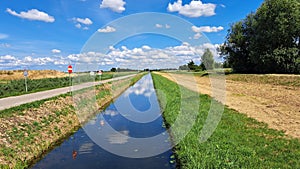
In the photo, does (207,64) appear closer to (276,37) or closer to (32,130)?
(276,37)

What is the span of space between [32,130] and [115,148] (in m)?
3.66

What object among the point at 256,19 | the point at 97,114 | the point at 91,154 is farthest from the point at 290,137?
the point at 256,19

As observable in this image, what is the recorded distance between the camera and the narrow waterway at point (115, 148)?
814 centimetres

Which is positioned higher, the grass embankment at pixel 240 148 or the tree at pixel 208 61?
the tree at pixel 208 61

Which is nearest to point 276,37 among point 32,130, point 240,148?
point 240,148

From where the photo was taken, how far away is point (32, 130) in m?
10.2

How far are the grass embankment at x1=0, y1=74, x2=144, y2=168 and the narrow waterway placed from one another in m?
0.48

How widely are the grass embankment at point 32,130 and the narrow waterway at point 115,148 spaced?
0.48 meters

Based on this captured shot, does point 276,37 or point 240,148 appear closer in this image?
point 240,148

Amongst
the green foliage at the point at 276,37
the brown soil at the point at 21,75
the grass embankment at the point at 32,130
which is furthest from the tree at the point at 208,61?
the grass embankment at the point at 32,130

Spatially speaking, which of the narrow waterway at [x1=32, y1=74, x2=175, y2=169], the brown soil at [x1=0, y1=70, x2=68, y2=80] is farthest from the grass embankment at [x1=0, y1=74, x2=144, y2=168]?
the brown soil at [x1=0, y1=70, x2=68, y2=80]

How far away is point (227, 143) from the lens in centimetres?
794

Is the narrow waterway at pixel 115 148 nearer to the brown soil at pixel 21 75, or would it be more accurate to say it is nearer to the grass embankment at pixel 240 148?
the grass embankment at pixel 240 148

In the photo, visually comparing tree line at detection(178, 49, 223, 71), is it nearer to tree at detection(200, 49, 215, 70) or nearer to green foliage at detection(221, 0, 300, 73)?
tree at detection(200, 49, 215, 70)
